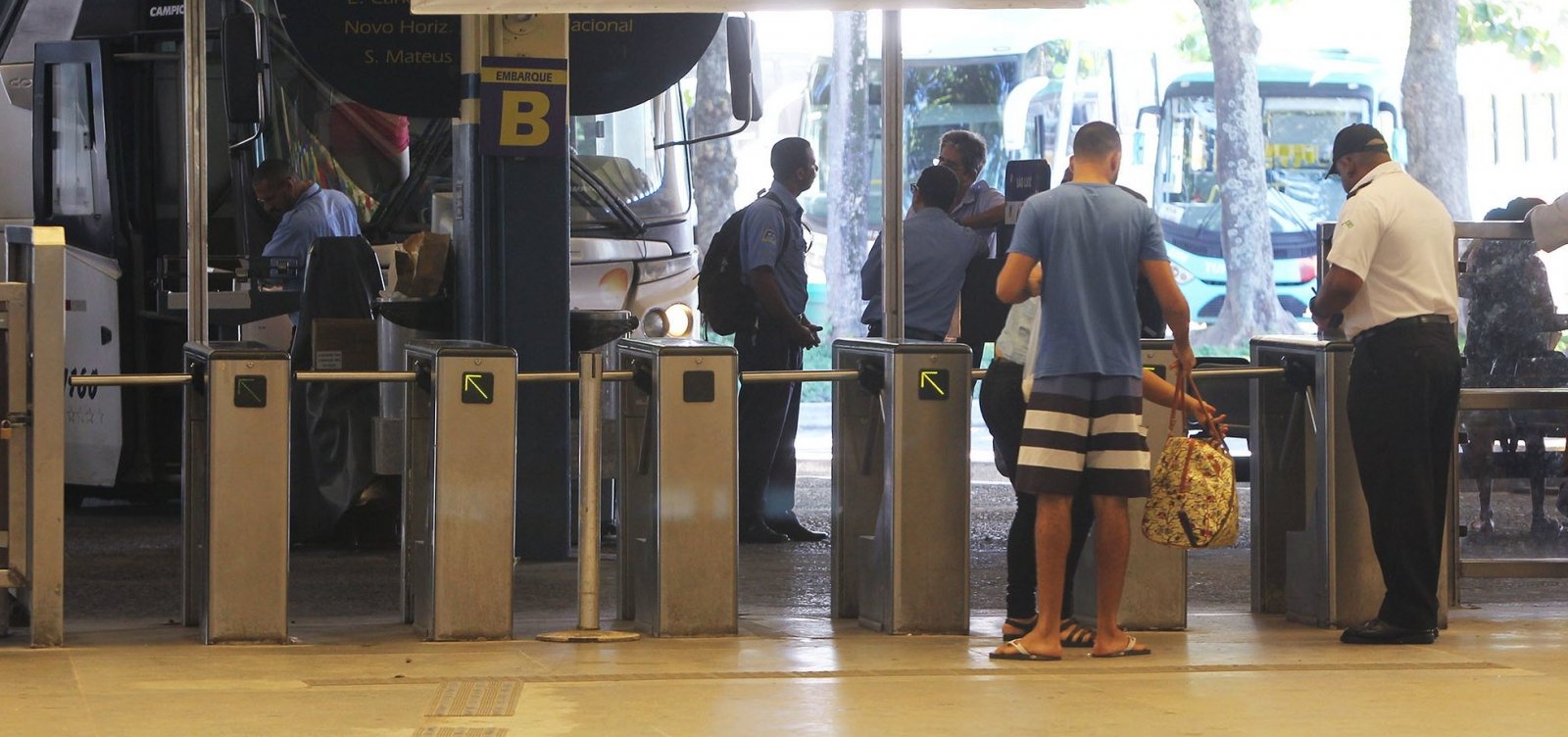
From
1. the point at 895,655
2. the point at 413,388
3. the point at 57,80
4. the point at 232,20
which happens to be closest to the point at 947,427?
the point at 895,655

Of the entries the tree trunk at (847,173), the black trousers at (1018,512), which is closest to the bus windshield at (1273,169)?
the tree trunk at (847,173)

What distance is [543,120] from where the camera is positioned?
9.00 m

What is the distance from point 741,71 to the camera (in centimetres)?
1129

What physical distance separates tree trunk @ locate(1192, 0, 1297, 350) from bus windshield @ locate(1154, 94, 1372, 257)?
65 centimetres

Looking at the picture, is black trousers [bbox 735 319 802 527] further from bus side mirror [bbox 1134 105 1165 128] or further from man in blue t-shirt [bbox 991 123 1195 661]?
bus side mirror [bbox 1134 105 1165 128]

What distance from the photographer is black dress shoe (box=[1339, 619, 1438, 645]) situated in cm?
693

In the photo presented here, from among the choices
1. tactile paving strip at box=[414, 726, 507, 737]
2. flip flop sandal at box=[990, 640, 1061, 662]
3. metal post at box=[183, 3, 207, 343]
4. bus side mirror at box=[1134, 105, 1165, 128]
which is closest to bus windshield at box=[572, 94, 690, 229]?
metal post at box=[183, 3, 207, 343]

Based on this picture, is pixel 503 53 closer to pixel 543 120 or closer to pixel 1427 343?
pixel 543 120

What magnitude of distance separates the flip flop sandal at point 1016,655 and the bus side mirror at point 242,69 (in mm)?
4861

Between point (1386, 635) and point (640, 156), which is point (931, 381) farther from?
point (640, 156)

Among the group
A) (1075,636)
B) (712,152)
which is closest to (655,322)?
(1075,636)

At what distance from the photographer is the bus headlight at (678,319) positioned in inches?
456

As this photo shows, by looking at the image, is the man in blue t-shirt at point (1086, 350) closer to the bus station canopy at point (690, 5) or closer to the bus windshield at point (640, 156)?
the bus station canopy at point (690, 5)

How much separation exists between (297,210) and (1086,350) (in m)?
5.63
